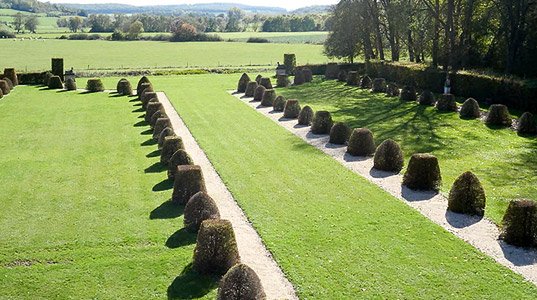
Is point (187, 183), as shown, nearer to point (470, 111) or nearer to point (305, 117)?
point (305, 117)

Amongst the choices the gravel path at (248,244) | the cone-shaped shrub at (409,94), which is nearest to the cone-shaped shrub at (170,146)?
the gravel path at (248,244)

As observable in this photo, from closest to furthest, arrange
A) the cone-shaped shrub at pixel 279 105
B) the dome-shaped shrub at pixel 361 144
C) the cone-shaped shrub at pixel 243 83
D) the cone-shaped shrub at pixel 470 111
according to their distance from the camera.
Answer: the dome-shaped shrub at pixel 361 144, the cone-shaped shrub at pixel 470 111, the cone-shaped shrub at pixel 279 105, the cone-shaped shrub at pixel 243 83

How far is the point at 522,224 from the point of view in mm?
11945

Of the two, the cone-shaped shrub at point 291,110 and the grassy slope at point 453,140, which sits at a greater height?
the cone-shaped shrub at point 291,110

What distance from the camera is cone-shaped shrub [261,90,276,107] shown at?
Result: 108 ft

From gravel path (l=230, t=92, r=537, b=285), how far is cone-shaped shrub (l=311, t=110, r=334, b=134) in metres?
2.37

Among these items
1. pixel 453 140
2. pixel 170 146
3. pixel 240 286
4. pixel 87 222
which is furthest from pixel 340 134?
pixel 240 286

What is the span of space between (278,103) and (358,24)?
24263 mm

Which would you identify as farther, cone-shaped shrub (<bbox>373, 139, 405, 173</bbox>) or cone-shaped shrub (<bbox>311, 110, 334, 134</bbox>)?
cone-shaped shrub (<bbox>311, 110, 334, 134</bbox>)

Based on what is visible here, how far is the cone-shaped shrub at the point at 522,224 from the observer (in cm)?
1185

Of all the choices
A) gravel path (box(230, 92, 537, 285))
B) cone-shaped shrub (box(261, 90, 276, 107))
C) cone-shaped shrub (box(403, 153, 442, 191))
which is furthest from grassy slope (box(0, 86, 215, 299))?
cone-shaped shrub (box(261, 90, 276, 107))

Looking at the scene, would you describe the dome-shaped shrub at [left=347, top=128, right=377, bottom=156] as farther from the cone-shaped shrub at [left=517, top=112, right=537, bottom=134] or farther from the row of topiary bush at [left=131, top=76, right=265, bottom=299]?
the cone-shaped shrub at [left=517, top=112, right=537, bottom=134]

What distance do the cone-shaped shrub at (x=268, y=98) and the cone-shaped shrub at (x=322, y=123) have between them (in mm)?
9018

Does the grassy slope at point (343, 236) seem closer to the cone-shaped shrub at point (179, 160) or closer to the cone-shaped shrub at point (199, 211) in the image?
the cone-shaped shrub at point (199, 211)
